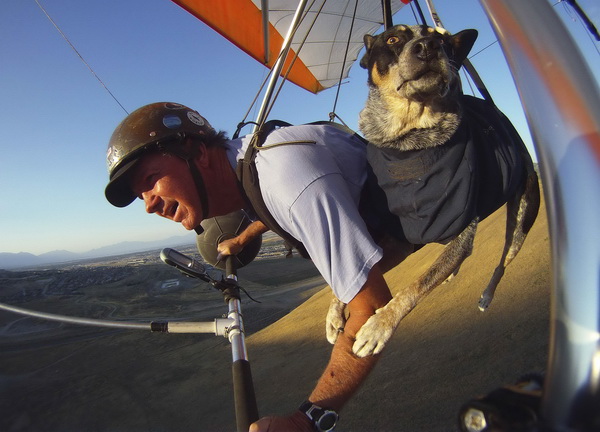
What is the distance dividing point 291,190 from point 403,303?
0.84 m

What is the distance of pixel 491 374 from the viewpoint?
9.76ft

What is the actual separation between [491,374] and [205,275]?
8.20 ft

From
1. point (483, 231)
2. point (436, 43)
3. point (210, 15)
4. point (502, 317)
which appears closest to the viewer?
point (436, 43)

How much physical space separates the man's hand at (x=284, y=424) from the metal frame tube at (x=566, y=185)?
1.16m

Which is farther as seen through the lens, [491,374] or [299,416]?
[491,374]

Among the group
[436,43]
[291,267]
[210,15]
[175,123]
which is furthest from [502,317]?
[291,267]

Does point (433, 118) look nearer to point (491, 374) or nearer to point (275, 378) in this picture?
point (491, 374)

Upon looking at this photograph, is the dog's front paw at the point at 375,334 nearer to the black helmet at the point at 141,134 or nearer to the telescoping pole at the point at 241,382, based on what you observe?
the telescoping pole at the point at 241,382

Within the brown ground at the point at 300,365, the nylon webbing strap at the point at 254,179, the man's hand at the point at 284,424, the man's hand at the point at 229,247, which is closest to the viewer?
the man's hand at the point at 284,424

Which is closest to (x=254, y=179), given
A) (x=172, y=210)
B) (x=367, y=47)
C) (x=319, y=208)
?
(x=319, y=208)

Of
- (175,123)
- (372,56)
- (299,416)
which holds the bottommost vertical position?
(299,416)

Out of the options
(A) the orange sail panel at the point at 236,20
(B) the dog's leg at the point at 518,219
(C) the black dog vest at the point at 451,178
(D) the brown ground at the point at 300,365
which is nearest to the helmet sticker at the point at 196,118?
(C) the black dog vest at the point at 451,178

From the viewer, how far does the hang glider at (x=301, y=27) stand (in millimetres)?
7281

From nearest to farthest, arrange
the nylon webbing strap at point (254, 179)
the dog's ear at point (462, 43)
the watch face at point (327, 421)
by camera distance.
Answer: the watch face at point (327, 421) → the nylon webbing strap at point (254, 179) → the dog's ear at point (462, 43)
